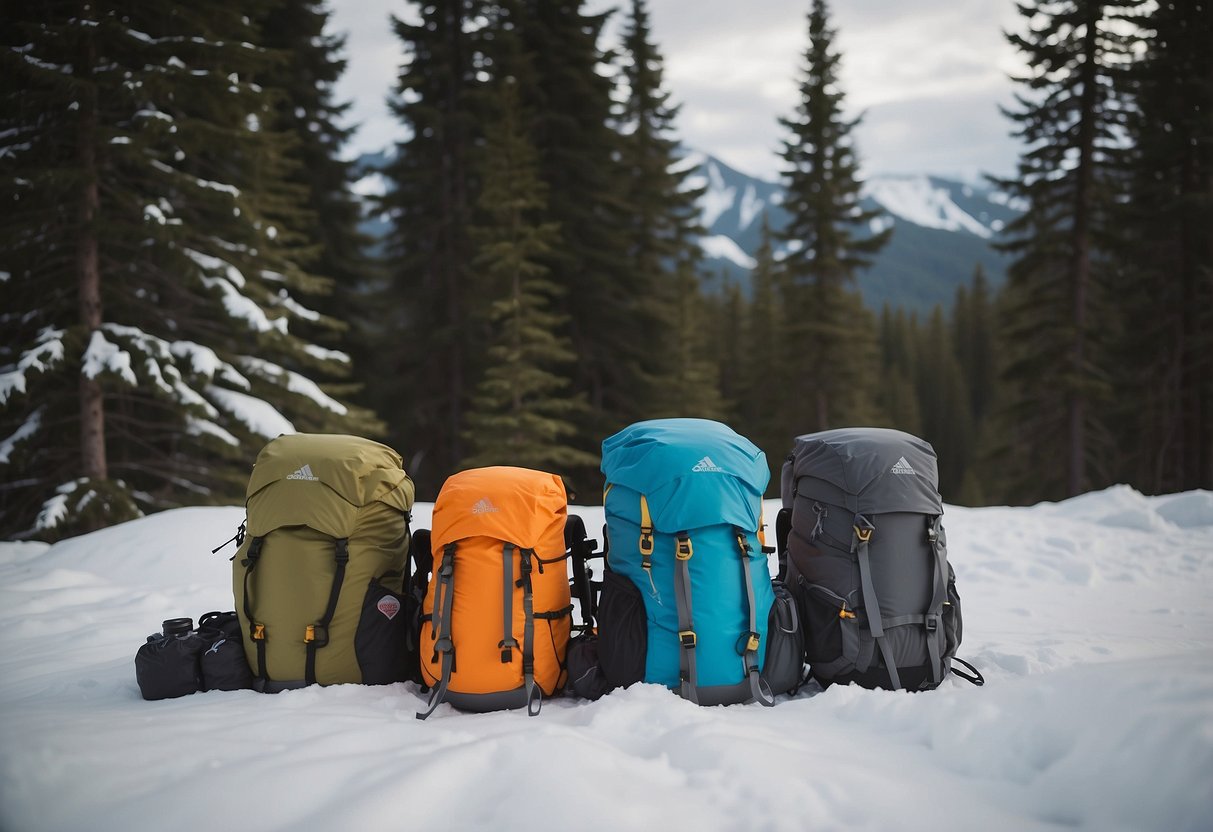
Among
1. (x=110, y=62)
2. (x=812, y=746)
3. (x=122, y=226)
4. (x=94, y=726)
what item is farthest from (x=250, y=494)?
(x=110, y=62)

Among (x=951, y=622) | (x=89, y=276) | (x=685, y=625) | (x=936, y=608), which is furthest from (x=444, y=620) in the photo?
(x=89, y=276)

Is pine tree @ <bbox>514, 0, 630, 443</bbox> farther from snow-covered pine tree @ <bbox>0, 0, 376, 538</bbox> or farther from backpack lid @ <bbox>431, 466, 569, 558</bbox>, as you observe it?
backpack lid @ <bbox>431, 466, 569, 558</bbox>

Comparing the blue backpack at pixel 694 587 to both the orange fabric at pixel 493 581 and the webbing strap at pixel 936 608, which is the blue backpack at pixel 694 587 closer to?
the orange fabric at pixel 493 581

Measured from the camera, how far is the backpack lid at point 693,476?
10.7ft

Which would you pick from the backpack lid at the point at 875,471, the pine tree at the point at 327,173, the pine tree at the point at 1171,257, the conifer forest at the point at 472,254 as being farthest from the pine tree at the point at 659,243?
the backpack lid at the point at 875,471

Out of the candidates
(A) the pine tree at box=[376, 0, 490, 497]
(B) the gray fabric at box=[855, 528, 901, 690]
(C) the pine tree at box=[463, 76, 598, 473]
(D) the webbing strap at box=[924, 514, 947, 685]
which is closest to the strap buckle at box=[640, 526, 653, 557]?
(B) the gray fabric at box=[855, 528, 901, 690]

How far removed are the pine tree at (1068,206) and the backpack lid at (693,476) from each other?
17091 millimetres

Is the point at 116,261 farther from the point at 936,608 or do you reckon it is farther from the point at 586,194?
the point at 586,194

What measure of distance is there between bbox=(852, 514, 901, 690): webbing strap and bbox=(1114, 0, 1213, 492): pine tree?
18.6m

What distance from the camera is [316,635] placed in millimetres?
3395

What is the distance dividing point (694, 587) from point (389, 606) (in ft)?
5.41

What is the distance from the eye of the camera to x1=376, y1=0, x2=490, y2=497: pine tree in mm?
19625

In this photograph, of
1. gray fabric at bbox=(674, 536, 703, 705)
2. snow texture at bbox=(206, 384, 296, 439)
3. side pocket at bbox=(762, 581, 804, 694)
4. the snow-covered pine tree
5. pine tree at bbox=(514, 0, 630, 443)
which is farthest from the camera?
pine tree at bbox=(514, 0, 630, 443)

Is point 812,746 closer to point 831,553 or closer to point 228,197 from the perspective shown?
point 831,553
